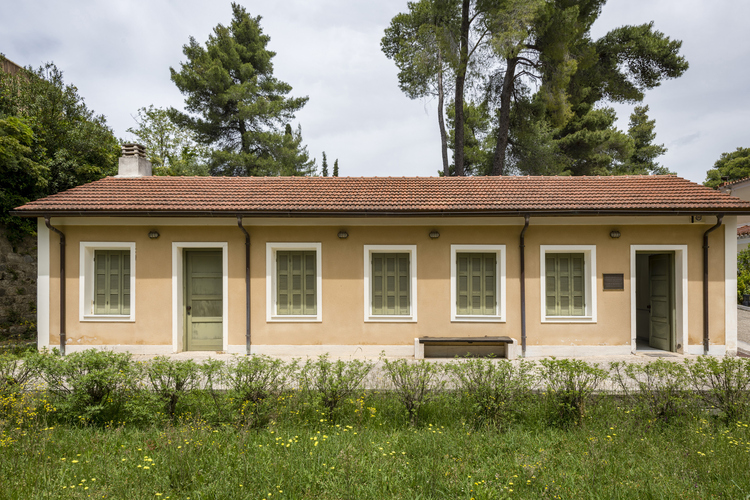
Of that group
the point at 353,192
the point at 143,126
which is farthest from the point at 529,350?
the point at 143,126

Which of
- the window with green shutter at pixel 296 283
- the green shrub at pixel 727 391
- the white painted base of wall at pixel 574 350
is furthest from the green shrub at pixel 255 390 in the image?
the white painted base of wall at pixel 574 350

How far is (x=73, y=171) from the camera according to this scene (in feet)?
41.5

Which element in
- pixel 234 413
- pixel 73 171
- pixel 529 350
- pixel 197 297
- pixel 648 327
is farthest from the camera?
pixel 73 171

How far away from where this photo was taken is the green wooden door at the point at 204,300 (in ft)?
28.8

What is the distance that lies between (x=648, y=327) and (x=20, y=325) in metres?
16.2

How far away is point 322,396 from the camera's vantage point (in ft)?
15.0

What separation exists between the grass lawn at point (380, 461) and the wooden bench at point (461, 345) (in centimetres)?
367

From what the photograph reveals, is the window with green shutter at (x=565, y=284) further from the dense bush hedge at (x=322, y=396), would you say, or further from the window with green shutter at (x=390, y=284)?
the dense bush hedge at (x=322, y=396)

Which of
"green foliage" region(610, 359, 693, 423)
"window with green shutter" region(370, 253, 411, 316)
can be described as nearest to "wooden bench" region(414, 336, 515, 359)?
"window with green shutter" region(370, 253, 411, 316)

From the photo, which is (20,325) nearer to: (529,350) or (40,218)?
(40,218)

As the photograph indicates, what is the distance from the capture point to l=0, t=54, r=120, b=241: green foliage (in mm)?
11078

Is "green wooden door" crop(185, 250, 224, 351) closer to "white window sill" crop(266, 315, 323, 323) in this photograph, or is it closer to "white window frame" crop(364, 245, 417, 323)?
"white window sill" crop(266, 315, 323, 323)

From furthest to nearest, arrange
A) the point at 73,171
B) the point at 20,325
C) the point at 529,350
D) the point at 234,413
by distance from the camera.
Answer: the point at 73,171 < the point at 20,325 < the point at 529,350 < the point at 234,413

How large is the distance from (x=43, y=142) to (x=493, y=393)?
48.0 feet
